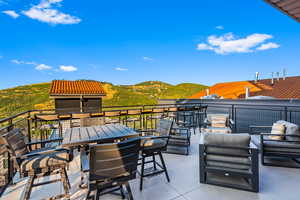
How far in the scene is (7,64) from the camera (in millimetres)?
13812

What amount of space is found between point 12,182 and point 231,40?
12551mm

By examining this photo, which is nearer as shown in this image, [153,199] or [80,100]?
[153,199]

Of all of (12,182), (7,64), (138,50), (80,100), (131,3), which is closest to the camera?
(12,182)

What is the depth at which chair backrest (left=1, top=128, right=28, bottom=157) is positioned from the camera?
145 cm

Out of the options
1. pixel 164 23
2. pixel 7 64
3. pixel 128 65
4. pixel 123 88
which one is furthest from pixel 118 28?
pixel 7 64

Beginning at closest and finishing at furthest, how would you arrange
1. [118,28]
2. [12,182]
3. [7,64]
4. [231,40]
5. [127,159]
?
[127,159]
[12,182]
[118,28]
[231,40]
[7,64]

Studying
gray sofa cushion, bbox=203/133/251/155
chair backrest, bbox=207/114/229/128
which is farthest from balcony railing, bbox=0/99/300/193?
gray sofa cushion, bbox=203/133/251/155

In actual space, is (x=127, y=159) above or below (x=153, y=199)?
above

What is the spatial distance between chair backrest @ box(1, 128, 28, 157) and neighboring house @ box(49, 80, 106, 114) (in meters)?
5.81

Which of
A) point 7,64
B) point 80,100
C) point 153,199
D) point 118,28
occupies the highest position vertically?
point 118,28

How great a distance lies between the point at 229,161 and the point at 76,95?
827 centimetres

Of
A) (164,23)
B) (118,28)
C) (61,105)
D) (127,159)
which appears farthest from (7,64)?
(127,159)

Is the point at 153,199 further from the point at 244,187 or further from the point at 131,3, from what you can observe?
the point at 131,3

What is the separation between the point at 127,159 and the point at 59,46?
12.4 m
